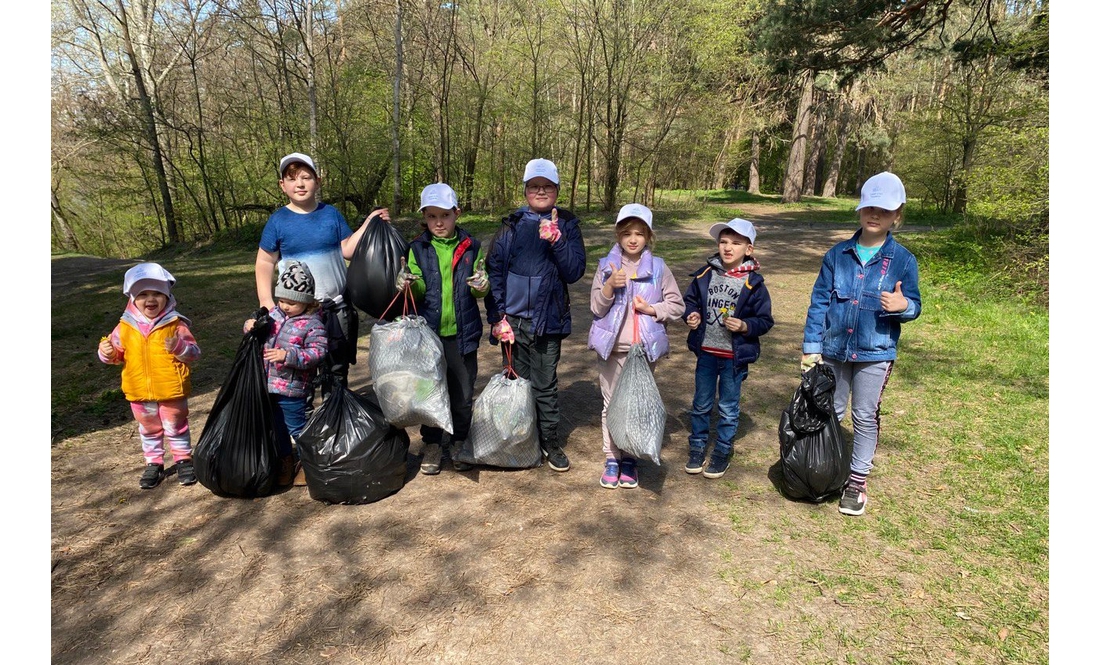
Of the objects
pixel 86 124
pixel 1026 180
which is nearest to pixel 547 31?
pixel 1026 180

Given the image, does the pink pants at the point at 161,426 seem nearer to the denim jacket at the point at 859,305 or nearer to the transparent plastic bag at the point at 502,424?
the transparent plastic bag at the point at 502,424

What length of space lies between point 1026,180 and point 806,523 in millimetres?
7715

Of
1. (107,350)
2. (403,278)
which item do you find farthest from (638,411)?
(107,350)

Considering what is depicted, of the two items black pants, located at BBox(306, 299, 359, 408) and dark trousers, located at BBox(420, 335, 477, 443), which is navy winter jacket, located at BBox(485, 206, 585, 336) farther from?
black pants, located at BBox(306, 299, 359, 408)

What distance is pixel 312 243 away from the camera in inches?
134

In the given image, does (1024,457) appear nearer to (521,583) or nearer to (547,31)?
(521,583)

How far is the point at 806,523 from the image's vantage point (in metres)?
3.25

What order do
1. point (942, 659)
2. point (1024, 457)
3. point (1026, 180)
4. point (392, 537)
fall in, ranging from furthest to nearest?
point (1026, 180), point (1024, 457), point (392, 537), point (942, 659)

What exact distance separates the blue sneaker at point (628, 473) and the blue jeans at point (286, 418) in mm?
1773

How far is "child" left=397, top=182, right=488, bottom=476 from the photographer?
3330 mm

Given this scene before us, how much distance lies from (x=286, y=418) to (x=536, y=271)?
160cm

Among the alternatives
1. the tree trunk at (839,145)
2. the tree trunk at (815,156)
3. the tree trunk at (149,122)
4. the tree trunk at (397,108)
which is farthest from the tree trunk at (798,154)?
the tree trunk at (149,122)

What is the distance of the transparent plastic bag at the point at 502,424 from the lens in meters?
3.40

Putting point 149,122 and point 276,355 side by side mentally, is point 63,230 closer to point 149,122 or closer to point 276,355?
point 149,122
